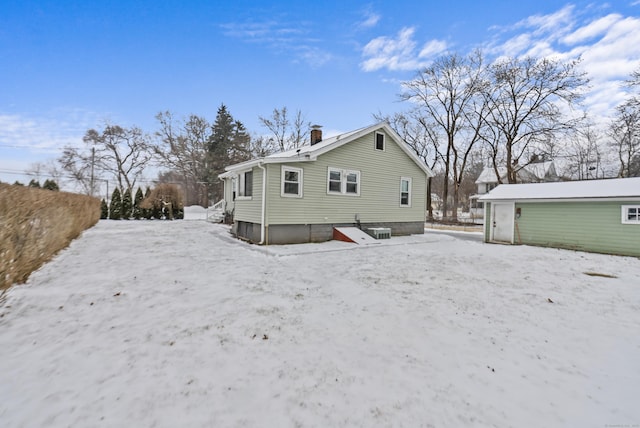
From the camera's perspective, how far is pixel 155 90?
18750 mm

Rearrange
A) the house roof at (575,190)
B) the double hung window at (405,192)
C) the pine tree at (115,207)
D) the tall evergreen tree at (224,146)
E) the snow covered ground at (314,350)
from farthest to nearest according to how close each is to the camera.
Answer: the tall evergreen tree at (224,146)
the pine tree at (115,207)
the double hung window at (405,192)
the house roof at (575,190)
the snow covered ground at (314,350)

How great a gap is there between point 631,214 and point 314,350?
1331cm

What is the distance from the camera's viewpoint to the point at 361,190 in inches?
508

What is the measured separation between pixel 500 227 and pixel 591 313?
1002 centimetres

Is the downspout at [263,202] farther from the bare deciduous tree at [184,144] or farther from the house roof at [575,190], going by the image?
the bare deciduous tree at [184,144]

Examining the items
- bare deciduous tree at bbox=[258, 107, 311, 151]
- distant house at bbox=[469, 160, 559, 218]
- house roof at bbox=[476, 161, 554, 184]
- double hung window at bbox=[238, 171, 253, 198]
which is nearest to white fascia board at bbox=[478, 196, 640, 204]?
double hung window at bbox=[238, 171, 253, 198]

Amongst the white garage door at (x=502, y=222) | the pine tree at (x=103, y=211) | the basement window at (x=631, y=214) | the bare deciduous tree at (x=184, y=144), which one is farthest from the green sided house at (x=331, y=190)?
the bare deciduous tree at (x=184, y=144)

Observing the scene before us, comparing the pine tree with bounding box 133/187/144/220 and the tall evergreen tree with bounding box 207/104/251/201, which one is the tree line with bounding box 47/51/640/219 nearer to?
the tall evergreen tree with bounding box 207/104/251/201

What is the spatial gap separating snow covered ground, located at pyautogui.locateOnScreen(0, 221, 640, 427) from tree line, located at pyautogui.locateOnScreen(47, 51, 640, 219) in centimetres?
A: 2208

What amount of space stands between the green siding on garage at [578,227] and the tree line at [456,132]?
13.0m

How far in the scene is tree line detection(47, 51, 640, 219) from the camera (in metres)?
22.9

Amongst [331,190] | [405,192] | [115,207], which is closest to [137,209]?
[115,207]

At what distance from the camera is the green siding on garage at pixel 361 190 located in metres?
10.9

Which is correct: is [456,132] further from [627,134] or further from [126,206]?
[126,206]
